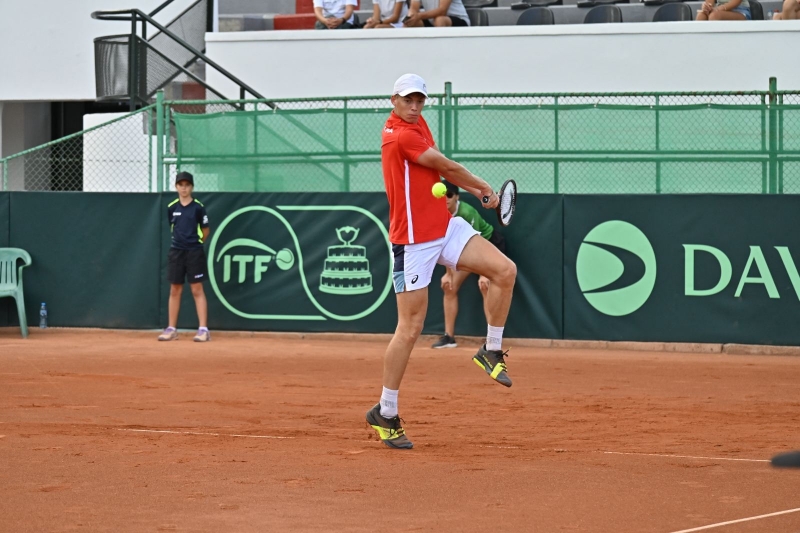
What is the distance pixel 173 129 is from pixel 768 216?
Result: 28.7 ft

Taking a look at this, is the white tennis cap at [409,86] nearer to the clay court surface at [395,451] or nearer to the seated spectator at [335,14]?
the clay court surface at [395,451]

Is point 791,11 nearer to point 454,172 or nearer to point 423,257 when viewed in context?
point 454,172

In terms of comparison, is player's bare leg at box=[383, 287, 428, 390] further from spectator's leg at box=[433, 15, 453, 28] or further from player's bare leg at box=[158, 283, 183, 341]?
spectator's leg at box=[433, 15, 453, 28]

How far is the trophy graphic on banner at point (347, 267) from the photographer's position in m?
15.1

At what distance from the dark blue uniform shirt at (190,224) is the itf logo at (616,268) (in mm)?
4919

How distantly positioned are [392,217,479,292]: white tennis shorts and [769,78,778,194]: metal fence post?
25.0 feet

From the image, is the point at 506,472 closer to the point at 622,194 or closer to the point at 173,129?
the point at 622,194

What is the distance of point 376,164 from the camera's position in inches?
598

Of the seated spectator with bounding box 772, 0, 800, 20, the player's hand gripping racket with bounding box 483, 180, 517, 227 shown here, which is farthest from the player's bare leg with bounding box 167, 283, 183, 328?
the seated spectator with bounding box 772, 0, 800, 20

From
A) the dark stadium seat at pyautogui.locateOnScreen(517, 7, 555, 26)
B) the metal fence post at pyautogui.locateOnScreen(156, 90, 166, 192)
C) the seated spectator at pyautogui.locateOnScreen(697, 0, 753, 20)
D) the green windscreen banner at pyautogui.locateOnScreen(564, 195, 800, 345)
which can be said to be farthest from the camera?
the dark stadium seat at pyautogui.locateOnScreen(517, 7, 555, 26)

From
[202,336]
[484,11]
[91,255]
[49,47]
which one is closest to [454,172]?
[202,336]

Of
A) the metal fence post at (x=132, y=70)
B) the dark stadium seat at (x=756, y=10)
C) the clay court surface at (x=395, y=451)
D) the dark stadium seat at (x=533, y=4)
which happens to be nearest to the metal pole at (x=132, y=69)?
the metal fence post at (x=132, y=70)

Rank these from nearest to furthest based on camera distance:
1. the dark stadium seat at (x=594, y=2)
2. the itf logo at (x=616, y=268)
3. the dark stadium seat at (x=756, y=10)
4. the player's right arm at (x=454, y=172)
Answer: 1. the player's right arm at (x=454, y=172)
2. the itf logo at (x=616, y=268)
3. the dark stadium seat at (x=756, y=10)
4. the dark stadium seat at (x=594, y=2)

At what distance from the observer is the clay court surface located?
5367mm
